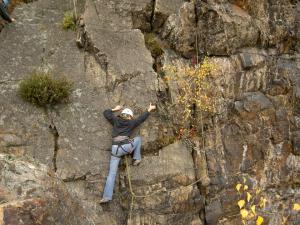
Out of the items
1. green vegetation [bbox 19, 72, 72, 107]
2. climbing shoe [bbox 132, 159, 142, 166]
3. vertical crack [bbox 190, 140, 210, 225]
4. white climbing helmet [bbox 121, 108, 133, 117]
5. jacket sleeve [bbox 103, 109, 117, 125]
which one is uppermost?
green vegetation [bbox 19, 72, 72, 107]

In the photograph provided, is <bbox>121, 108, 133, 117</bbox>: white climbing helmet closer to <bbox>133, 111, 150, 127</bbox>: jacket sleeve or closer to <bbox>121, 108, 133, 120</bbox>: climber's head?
<bbox>121, 108, 133, 120</bbox>: climber's head

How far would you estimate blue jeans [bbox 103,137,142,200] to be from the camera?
10.3m

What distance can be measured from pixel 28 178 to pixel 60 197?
0.67 meters

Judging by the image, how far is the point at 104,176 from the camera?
420 inches

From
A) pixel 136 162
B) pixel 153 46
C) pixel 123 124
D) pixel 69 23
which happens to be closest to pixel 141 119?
pixel 123 124

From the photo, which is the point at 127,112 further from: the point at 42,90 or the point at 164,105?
the point at 42,90

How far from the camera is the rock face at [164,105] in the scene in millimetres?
10742

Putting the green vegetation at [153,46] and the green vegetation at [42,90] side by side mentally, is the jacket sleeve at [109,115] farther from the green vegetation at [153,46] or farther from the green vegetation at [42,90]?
the green vegetation at [153,46]

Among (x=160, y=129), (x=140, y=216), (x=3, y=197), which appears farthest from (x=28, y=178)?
(x=160, y=129)

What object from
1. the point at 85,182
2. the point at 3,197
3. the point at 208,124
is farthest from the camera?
the point at 208,124

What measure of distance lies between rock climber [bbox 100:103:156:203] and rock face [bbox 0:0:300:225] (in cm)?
34

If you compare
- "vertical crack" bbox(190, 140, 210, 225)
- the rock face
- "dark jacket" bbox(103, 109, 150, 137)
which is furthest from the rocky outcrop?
"vertical crack" bbox(190, 140, 210, 225)

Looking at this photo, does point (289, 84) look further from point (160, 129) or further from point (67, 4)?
point (67, 4)

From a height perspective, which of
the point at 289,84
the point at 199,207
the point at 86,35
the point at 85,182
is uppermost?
the point at 86,35
